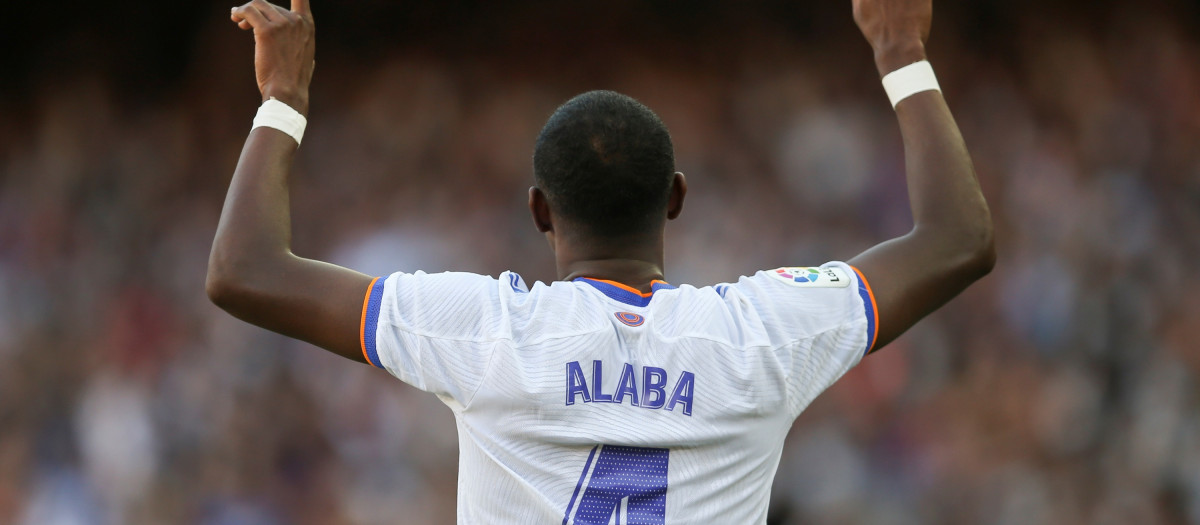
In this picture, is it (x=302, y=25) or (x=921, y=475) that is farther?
(x=921, y=475)

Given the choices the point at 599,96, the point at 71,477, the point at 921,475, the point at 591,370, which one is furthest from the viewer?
the point at 71,477

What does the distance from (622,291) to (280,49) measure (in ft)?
2.36

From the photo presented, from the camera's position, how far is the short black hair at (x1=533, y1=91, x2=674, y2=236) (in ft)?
5.64

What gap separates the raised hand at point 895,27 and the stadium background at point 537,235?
331 cm

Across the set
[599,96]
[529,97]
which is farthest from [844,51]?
[599,96]

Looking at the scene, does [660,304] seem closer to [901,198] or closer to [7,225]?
[901,198]

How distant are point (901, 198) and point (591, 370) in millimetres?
3936

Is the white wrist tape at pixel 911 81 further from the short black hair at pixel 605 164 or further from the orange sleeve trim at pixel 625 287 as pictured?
the orange sleeve trim at pixel 625 287

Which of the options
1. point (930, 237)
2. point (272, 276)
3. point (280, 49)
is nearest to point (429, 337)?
point (272, 276)

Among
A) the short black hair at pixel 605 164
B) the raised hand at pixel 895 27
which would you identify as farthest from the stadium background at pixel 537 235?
the short black hair at pixel 605 164

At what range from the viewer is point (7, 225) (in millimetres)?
5551

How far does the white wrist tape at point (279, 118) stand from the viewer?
5.54 feet

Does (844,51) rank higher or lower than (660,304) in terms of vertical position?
higher

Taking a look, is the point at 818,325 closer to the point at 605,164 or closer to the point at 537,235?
the point at 605,164
